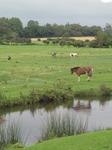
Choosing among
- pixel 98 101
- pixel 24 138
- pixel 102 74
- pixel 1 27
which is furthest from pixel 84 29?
pixel 24 138

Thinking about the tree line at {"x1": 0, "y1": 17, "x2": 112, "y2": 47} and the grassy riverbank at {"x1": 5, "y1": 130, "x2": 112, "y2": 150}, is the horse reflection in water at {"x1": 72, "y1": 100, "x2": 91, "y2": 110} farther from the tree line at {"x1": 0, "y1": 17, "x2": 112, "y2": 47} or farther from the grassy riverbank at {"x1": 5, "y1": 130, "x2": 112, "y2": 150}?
the tree line at {"x1": 0, "y1": 17, "x2": 112, "y2": 47}

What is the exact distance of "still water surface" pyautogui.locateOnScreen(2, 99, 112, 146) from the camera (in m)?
17.2

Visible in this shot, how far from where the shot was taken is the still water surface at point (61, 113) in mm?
17156

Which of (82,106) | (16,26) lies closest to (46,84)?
(82,106)

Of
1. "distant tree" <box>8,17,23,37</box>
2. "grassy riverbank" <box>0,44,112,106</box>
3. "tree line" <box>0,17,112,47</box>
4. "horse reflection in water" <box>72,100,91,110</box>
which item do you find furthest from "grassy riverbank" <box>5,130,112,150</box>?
"distant tree" <box>8,17,23,37</box>

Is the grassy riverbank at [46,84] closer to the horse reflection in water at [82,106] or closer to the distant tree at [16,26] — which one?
the horse reflection in water at [82,106]

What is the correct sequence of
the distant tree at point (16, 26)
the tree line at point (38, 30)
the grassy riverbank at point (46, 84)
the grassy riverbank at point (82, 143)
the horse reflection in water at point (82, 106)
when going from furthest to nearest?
the distant tree at point (16, 26) < the tree line at point (38, 30) < the grassy riverbank at point (46, 84) < the horse reflection in water at point (82, 106) < the grassy riverbank at point (82, 143)

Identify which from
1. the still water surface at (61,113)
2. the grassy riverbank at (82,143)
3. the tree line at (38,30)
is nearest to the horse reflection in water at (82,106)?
the still water surface at (61,113)

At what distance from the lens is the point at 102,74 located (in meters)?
32.5

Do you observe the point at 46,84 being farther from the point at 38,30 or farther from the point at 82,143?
the point at 38,30

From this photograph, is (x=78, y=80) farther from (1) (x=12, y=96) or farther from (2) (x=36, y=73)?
(1) (x=12, y=96)

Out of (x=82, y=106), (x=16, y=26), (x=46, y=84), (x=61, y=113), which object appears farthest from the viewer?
(x=16, y=26)

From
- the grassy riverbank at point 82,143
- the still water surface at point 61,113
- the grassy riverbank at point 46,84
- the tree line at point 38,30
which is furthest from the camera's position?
the tree line at point 38,30

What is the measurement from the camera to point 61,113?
20.5 meters
